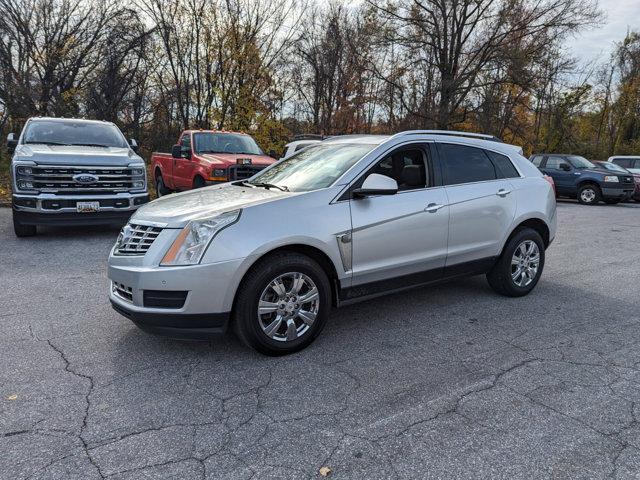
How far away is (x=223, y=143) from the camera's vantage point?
1130 centimetres

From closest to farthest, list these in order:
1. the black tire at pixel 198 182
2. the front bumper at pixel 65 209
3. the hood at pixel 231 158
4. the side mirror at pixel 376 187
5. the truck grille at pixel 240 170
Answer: the side mirror at pixel 376 187 → the front bumper at pixel 65 209 → the truck grille at pixel 240 170 → the hood at pixel 231 158 → the black tire at pixel 198 182

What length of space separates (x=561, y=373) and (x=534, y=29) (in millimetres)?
23652

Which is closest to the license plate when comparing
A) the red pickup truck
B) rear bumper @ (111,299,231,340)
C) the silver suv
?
the red pickup truck

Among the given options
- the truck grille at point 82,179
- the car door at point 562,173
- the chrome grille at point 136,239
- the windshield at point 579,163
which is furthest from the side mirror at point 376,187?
the windshield at point 579,163

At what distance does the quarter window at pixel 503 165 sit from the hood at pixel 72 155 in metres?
5.91

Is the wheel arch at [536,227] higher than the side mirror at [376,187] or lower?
lower

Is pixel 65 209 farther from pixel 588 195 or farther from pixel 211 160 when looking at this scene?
pixel 588 195

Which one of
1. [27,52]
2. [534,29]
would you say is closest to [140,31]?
[27,52]

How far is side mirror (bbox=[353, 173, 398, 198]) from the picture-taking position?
3855mm

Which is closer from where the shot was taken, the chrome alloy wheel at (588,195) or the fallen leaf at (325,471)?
the fallen leaf at (325,471)

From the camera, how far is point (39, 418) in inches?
108

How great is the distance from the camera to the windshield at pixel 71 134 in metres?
8.47

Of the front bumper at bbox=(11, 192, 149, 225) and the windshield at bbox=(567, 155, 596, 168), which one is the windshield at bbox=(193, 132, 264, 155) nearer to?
the front bumper at bbox=(11, 192, 149, 225)

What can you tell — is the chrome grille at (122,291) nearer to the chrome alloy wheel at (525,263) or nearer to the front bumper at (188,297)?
the front bumper at (188,297)
